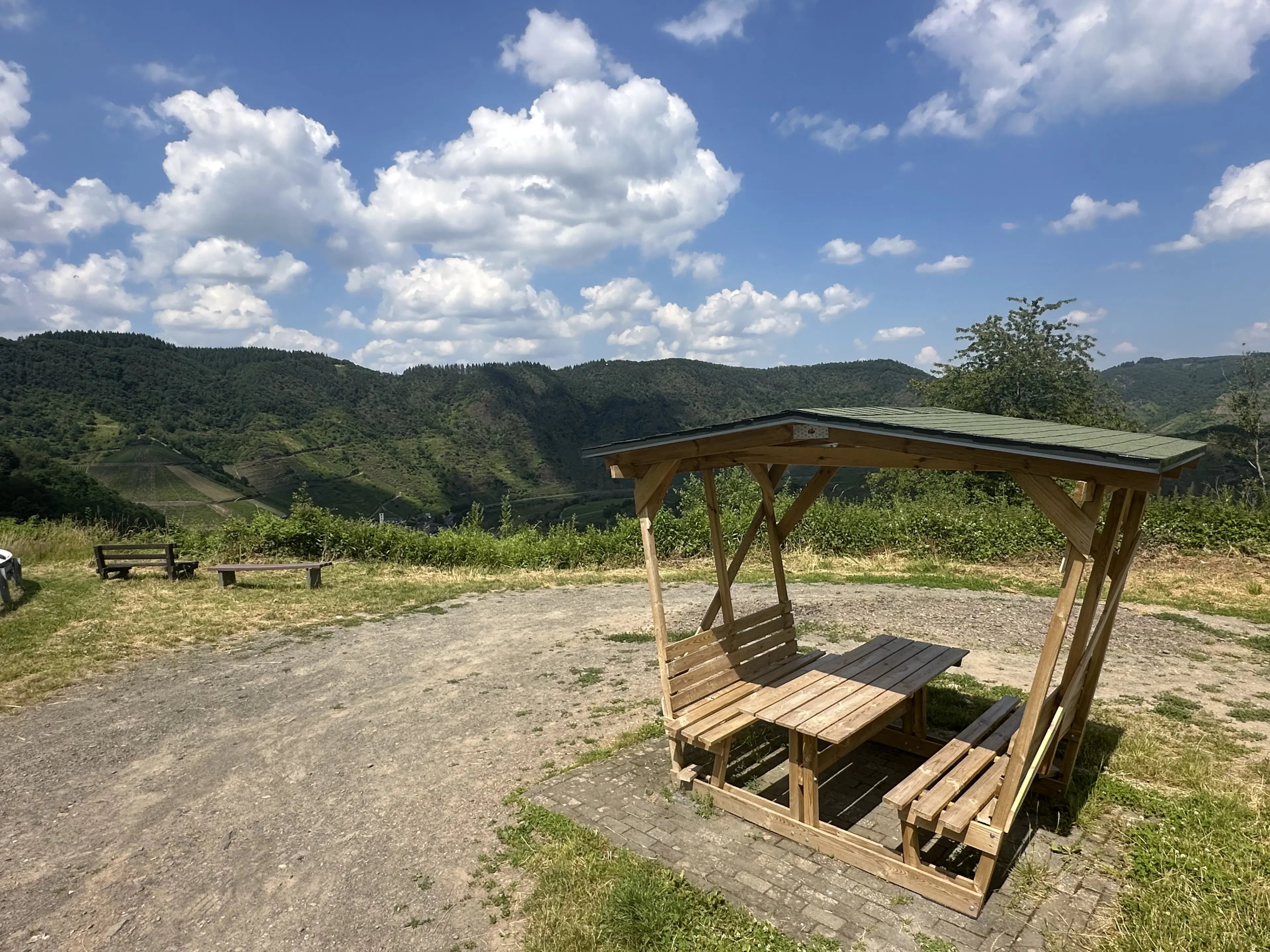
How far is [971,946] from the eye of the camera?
9.99ft

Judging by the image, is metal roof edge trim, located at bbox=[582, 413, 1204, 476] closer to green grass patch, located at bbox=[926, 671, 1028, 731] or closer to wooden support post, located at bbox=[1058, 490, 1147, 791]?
wooden support post, located at bbox=[1058, 490, 1147, 791]

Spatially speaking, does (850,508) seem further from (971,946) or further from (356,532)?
(971,946)

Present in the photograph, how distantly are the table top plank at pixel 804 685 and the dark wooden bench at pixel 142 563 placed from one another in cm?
1155

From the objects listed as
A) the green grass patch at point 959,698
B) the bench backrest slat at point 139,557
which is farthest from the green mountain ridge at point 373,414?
the green grass patch at point 959,698

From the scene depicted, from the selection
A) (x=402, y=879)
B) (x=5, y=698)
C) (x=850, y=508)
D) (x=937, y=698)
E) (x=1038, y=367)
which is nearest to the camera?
(x=402, y=879)

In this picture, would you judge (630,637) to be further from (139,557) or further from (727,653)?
(139,557)

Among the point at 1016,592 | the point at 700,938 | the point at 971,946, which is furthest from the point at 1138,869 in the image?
the point at 1016,592

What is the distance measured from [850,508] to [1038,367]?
1335 cm

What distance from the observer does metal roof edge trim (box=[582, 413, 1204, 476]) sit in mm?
3020

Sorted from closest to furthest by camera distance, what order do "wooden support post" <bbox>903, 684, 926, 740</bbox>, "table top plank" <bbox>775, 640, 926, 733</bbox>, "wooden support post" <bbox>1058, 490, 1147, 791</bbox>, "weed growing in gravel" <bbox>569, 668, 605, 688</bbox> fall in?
"table top plank" <bbox>775, 640, 926, 733</bbox>, "wooden support post" <bbox>1058, 490, 1147, 791</bbox>, "wooden support post" <bbox>903, 684, 926, 740</bbox>, "weed growing in gravel" <bbox>569, 668, 605, 688</bbox>

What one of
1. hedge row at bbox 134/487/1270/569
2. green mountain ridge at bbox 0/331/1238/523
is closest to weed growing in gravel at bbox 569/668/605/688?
hedge row at bbox 134/487/1270/569

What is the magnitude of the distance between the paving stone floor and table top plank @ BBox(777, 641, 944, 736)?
67 cm

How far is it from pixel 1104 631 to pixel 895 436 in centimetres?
227

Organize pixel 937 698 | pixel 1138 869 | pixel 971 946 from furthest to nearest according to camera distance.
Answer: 1. pixel 937 698
2. pixel 1138 869
3. pixel 971 946
